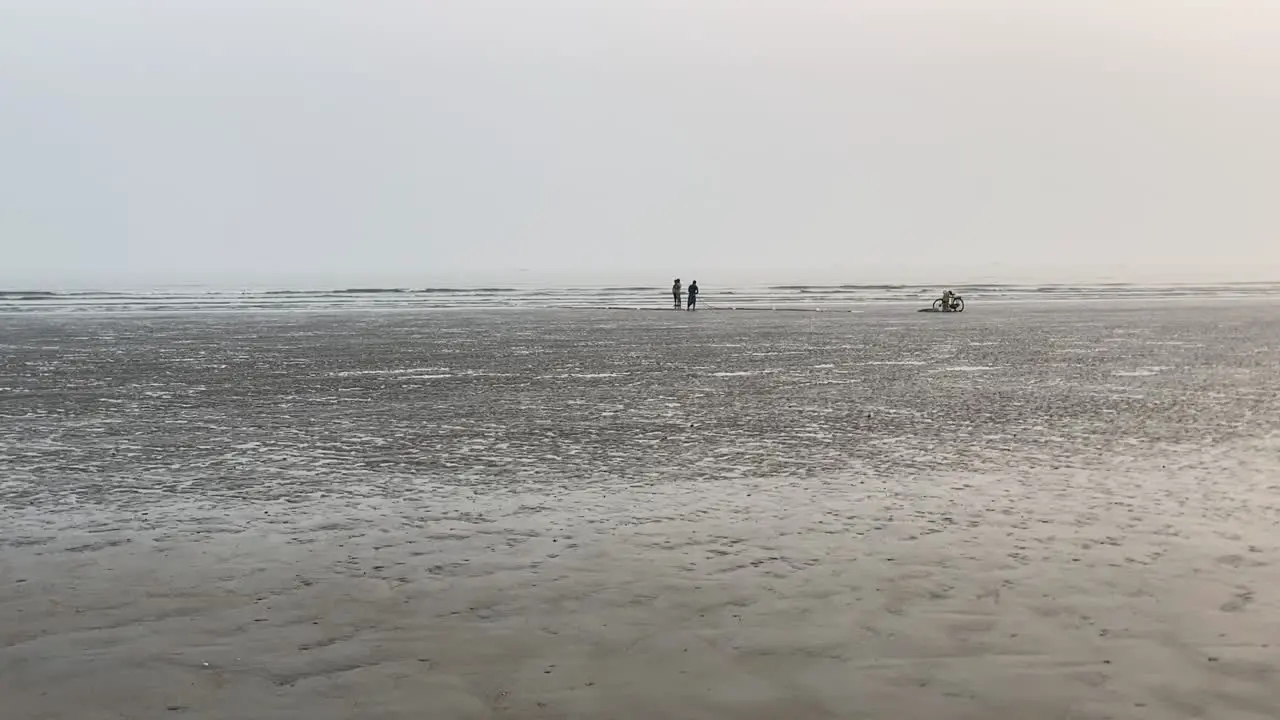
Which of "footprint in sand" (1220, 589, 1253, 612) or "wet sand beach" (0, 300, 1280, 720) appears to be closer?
"wet sand beach" (0, 300, 1280, 720)

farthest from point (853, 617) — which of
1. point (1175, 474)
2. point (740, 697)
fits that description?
point (1175, 474)

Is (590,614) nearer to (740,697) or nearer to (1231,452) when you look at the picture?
(740,697)

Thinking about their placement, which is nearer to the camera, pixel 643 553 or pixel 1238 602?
Answer: pixel 1238 602

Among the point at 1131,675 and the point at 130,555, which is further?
the point at 130,555

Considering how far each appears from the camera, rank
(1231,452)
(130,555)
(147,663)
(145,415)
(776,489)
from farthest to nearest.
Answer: (145,415) < (1231,452) < (776,489) < (130,555) < (147,663)

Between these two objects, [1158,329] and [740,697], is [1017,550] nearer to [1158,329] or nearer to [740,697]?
[740,697]

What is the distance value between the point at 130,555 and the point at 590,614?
456 centimetres

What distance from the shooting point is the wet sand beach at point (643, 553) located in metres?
6.97

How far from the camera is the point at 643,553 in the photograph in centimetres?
1018

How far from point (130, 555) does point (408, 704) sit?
4671 millimetres

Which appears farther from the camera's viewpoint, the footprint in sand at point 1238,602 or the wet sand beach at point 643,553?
the footprint in sand at point 1238,602

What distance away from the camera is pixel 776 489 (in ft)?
42.6

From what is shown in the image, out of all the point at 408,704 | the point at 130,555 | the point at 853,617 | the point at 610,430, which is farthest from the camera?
the point at 610,430

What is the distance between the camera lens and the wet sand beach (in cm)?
697
